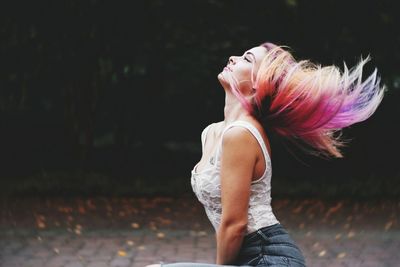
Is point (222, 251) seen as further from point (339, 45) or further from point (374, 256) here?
point (339, 45)

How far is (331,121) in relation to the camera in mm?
2922

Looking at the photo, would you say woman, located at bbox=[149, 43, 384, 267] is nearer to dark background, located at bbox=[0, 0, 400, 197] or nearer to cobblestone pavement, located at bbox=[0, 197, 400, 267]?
cobblestone pavement, located at bbox=[0, 197, 400, 267]

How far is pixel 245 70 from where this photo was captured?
2.83m

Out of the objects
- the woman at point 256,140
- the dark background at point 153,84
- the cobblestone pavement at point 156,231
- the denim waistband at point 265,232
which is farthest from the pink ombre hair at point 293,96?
the dark background at point 153,84

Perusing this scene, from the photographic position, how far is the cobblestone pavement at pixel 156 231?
696 cm

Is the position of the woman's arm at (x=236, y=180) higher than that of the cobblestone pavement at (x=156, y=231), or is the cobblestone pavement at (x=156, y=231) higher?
the woman's arm at (x=236, y=180)

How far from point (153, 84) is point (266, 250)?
1094 cm

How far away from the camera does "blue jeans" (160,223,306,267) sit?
8.79 feet

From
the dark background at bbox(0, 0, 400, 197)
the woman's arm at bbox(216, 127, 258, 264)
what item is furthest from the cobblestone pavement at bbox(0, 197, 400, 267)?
the woman's arm at bbox(216, 127, 258, 264)

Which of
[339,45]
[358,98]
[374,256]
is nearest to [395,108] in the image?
[339,45]

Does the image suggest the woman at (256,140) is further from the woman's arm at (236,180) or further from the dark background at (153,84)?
the dark background at (153,84)

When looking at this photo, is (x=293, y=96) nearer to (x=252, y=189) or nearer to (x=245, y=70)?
(x=245, y=70)

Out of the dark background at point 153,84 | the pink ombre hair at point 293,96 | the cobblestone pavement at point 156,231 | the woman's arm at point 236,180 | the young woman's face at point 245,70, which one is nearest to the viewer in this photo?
the woman's arm at point 236,180

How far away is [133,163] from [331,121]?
10.5 metres
